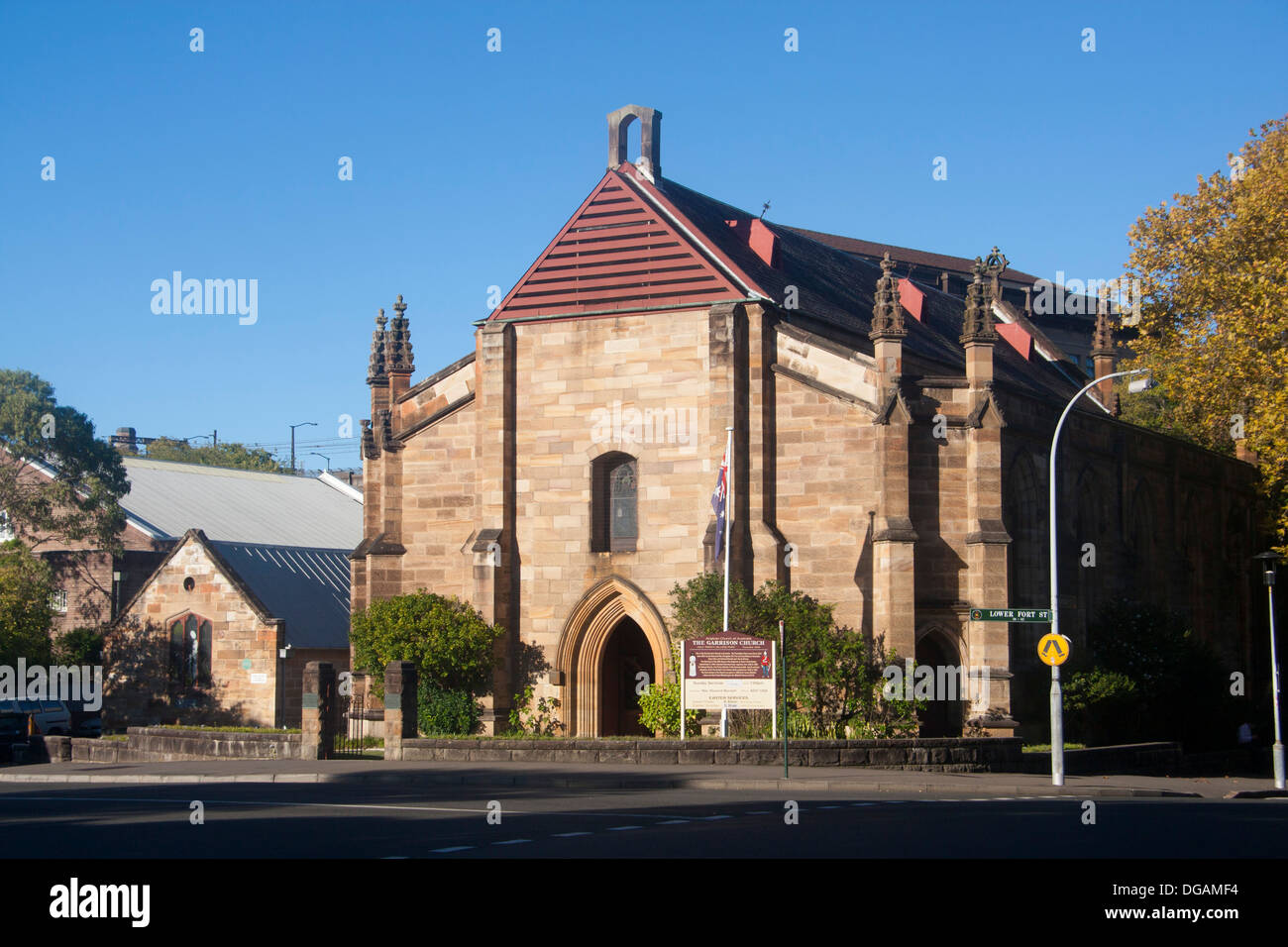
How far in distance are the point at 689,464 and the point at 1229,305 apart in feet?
65.1

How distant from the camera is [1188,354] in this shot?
140 ft

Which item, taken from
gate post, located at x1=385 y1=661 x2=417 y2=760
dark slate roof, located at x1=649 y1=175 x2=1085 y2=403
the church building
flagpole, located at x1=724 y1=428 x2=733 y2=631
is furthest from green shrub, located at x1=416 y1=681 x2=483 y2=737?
dark slate roof, located at x1=649 y1=175 x2=1085 y2=403

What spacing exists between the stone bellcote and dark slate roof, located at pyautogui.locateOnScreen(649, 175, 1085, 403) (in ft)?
2.12

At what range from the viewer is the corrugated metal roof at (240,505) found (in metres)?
54.0

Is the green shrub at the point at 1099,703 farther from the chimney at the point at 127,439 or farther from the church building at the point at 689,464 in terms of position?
the chimney at the point at 127,439

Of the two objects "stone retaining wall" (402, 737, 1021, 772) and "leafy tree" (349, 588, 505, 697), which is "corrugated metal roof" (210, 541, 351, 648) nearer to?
"leafy tree" (349, 588, 505, 697)

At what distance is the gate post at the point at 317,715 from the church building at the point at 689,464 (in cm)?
588

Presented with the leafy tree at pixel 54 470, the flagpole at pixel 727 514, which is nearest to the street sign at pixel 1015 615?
the flagpole at pixel 727 514

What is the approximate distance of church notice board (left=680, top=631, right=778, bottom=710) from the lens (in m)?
26.8

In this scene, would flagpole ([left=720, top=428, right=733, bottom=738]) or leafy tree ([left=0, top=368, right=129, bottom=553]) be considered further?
leafy tree ([left=0, top=368, right=129, bottom=553])

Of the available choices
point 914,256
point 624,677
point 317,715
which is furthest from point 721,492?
point 914,256
